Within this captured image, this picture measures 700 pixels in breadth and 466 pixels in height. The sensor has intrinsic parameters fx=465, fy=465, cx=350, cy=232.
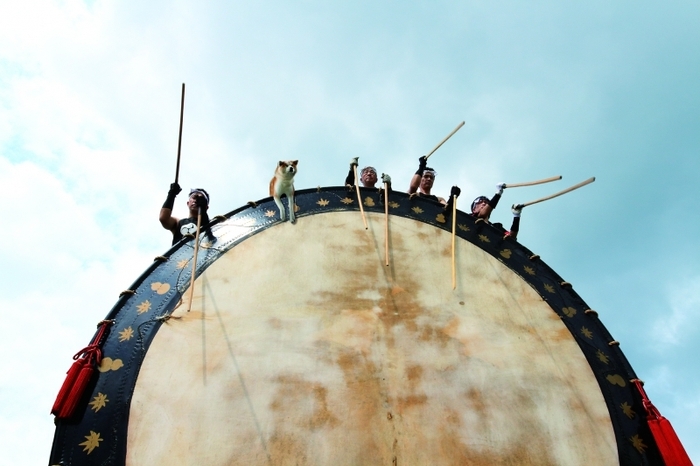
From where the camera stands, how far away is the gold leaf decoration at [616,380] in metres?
4.49

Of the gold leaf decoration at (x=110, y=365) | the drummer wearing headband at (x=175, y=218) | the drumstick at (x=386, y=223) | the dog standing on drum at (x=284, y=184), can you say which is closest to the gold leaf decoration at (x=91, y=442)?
the gold leaf decoration at (x=110, y=365)

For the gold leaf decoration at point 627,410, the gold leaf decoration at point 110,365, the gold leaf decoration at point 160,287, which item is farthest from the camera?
the gold leaf decoration at point 160,287

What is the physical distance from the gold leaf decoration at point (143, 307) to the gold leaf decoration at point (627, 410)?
4458 millimetres

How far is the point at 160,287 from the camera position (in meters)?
4.47

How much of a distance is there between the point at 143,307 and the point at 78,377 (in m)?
0.80

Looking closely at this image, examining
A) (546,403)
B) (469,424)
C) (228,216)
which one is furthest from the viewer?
(228,216)

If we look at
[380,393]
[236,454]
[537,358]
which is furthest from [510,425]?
[236,454]

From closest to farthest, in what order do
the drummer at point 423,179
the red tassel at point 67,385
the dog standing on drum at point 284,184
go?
the red tassel at point 67,385
the dog standing on drum at point 284,184
the drummer at point 423,179

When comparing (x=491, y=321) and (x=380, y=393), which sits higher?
(x=491, y=321)

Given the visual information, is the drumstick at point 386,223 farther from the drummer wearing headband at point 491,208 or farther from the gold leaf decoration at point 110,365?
the gold leaf decoration at point 110,365

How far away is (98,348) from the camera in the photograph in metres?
3.91

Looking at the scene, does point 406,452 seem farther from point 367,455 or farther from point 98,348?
point 98,348

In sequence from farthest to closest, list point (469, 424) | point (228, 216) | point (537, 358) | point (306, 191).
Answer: point (306, 191), point (228, 216), point (537, 358), point (469, 424)

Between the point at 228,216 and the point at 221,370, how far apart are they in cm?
208
